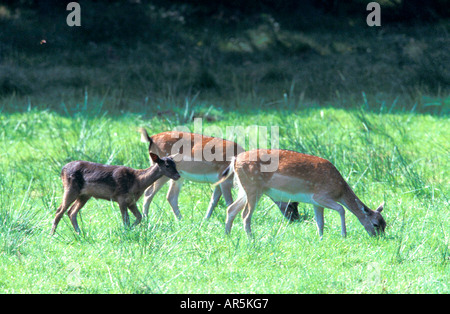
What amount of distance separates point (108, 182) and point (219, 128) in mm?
4503

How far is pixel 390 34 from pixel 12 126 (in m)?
9.64

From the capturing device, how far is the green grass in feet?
18.0

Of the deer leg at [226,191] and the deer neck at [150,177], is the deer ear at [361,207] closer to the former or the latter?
the deer leg at [226,191]

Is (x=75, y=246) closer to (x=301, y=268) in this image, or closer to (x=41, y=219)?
(x=41, y=219)

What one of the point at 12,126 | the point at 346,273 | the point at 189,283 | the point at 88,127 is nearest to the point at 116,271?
the point at 189,283

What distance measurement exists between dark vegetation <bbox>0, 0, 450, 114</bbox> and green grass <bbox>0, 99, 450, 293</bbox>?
4.77 m

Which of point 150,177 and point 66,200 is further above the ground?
point 150,177

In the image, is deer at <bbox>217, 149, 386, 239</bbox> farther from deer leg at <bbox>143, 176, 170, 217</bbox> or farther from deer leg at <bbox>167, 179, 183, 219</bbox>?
deer leg at <bbox>143, 176, 170, 217</bbox>

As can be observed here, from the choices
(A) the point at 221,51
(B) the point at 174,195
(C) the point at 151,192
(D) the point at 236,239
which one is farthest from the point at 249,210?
(A) the point at 221,51

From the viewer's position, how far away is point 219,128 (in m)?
11.2

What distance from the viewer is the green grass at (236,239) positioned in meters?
5.50

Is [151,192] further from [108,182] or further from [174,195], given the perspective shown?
[108,182]

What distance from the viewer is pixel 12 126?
12.1 metres

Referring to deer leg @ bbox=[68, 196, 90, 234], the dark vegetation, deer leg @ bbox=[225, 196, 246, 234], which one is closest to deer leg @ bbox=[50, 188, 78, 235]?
deer leg @ bbox=[68, 196, 90, 234]
